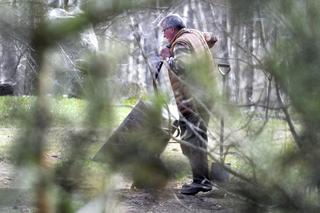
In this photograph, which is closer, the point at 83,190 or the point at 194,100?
the point at 83,190

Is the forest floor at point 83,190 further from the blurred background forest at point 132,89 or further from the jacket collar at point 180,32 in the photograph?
the jacket collar at point 180,32

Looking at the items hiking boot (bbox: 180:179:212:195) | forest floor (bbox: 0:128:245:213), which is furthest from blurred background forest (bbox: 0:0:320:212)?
hiking boot (bbox: 180:179:212:195)

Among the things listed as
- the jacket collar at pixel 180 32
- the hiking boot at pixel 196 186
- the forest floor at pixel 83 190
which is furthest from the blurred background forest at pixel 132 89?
the jacket collar at pixel 180 32

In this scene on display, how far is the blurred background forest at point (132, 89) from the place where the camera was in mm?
2275

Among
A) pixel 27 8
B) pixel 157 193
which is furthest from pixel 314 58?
pixel 27 8

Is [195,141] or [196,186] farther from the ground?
[195,141]

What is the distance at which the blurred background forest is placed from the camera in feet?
7.47

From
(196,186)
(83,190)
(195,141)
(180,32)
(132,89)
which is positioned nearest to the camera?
(83,190)

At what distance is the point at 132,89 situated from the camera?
262cm

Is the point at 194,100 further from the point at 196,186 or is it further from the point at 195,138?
the point at 196,186

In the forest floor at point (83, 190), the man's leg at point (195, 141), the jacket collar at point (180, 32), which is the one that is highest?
the jacket collar at point (180, 32)

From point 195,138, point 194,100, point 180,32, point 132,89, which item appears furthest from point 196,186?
point 180,32

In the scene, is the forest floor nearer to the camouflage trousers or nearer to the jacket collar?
the camouflage trousers

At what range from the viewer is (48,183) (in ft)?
7.89
